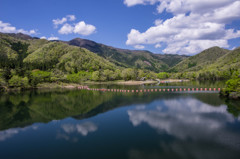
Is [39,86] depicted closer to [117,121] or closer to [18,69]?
[18,69]

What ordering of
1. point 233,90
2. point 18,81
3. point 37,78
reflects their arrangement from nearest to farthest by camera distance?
point 233,90
point 18,81
point 37,78


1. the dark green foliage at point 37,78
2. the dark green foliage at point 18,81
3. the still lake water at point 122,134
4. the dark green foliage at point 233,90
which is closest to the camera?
the still lake water at point 122,134

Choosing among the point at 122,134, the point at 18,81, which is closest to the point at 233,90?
the point at 122,134

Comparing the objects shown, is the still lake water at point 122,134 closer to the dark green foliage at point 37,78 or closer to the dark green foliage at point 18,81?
the dark green foliage at point 18,81

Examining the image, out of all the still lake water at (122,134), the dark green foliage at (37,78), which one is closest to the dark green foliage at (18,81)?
the dark green foliage at (37,78)

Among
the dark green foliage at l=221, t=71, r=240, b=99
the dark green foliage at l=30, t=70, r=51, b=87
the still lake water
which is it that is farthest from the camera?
the dark green foliage at l=30, t=70, r=51, b=87

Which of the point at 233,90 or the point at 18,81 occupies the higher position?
the point at 18,81

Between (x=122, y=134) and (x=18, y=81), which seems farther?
(x=18, y=81)

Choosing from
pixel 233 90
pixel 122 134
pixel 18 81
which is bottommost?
pixel 122 134

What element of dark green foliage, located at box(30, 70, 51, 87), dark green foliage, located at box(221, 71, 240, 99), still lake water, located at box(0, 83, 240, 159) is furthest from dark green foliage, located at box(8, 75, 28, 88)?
dark green foliage, located at box(221, 71, 240, 99)

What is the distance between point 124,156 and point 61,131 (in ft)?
60.2

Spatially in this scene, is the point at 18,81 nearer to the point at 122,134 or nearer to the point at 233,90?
the point at 122,134

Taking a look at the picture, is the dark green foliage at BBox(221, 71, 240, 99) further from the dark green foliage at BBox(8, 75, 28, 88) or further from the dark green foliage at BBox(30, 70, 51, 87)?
the dark green foliage at BBox(30, 70, 51, 87)

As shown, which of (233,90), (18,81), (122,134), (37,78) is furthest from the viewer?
(37,78)
